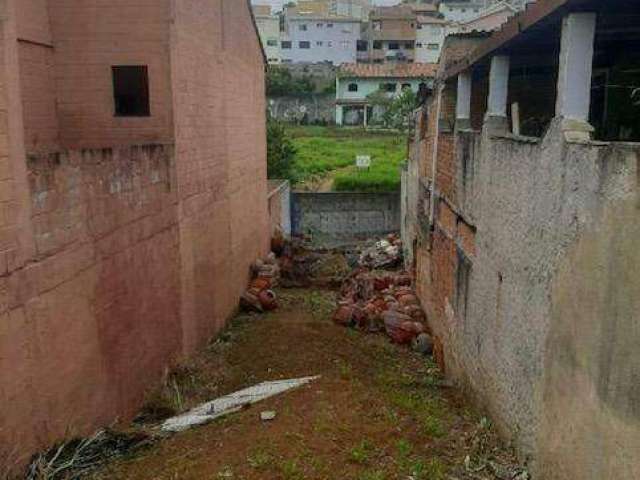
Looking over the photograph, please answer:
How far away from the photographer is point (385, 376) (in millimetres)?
9828

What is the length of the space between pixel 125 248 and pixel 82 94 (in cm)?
327

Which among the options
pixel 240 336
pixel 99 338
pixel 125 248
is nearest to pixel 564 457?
pixel 99 338

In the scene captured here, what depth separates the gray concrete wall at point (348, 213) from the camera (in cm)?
2422

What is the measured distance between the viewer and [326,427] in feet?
22.7

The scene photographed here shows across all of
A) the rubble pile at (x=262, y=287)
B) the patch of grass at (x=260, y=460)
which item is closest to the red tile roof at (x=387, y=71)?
the rubble pile at (x=262, y=287)

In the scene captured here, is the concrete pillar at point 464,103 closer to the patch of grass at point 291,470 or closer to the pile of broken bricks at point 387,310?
the pile of broken bricks at point 387,310

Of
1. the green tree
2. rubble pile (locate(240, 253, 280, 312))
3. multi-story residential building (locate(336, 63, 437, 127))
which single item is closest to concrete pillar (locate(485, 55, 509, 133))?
rubble pile (locate(240, 253, 280, 312))

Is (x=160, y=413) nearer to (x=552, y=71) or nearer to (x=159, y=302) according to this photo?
(x=159, y=302)

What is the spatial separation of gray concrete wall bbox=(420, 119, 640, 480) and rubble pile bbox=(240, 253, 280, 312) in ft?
23.4

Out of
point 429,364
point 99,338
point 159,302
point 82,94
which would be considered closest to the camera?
point 99,338

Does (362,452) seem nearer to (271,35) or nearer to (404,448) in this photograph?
(404,448)

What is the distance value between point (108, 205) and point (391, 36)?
6611 cm

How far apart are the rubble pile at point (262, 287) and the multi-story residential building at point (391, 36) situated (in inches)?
2188

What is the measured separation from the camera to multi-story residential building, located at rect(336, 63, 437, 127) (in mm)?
48969
